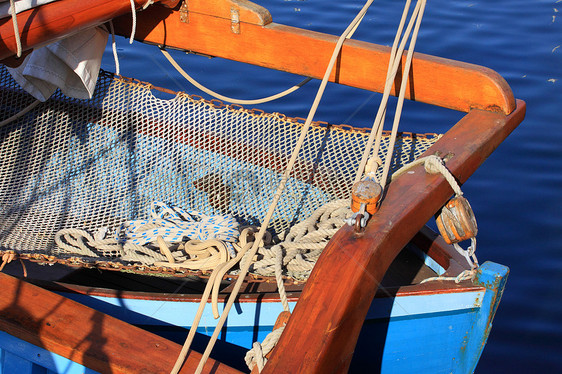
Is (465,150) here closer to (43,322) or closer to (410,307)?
(410,307)

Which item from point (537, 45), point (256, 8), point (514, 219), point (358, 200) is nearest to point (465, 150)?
point (358, 200)

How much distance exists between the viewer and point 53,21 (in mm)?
1879

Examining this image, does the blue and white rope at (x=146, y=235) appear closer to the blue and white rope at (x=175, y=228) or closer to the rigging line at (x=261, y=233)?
the blue and white rope at (x=175, y=228)

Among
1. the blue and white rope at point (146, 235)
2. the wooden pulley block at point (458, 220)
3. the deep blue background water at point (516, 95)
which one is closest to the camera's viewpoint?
the wooden pulley block at point (458, 220)

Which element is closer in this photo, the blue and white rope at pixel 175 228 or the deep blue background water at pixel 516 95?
the blue and white rope at pixel 175 228

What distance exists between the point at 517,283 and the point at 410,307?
1863 millimetres

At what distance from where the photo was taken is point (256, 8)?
2301 mm

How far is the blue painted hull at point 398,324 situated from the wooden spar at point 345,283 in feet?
1.47

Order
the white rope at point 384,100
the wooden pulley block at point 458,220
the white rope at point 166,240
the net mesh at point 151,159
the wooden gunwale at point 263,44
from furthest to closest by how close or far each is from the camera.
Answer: the net mesh at point 151,159
the white rope at point 166,240
the wooden gunwale at point 263,44
the wooden pulley block at point 458,220
the white rope at point 384,100

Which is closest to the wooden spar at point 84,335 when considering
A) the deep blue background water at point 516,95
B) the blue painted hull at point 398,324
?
the blue painted hull at point 398,324

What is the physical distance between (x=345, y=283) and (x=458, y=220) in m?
0.53

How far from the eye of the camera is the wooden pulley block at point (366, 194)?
4.63 feet

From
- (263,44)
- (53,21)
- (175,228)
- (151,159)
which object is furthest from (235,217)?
(53,21)

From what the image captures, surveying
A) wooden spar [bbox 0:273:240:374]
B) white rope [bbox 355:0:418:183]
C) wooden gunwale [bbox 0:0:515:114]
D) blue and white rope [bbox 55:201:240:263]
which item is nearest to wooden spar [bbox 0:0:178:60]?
wooden gunwale [bbox 0:0:515:114]
